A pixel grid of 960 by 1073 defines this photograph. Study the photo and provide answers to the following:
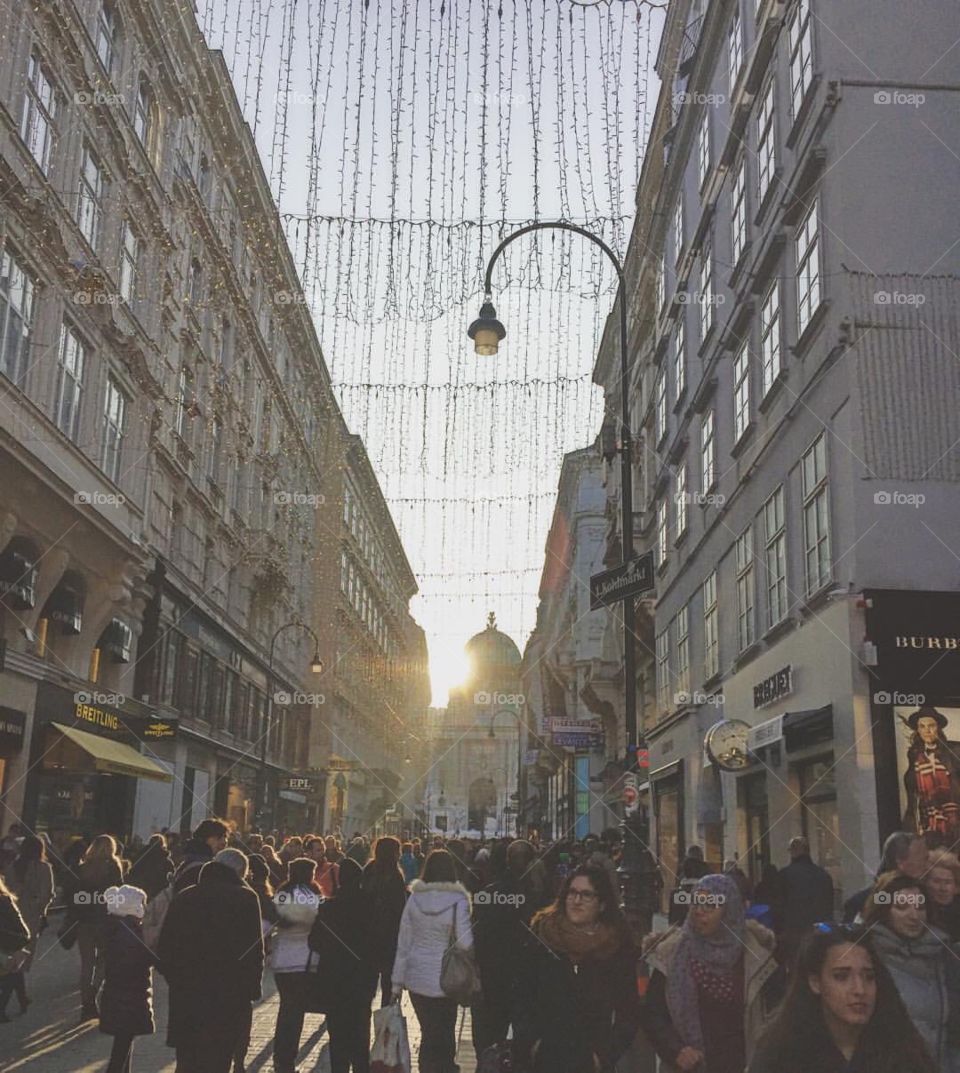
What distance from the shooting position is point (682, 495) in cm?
2852

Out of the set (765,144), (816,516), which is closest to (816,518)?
(816,516)

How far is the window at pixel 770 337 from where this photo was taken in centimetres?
1897

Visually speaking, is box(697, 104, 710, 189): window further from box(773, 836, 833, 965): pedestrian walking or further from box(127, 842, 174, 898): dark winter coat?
box(127, 842, 174, 898): dark winter coat

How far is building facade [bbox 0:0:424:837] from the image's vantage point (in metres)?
21.1

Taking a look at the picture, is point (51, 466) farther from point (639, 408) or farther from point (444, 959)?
point (639, 408)

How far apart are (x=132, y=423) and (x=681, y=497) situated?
1294 cm

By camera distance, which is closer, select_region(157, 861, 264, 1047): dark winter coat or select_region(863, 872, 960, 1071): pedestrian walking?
select_region(863, 872, 960, 1071): pedestrian walking

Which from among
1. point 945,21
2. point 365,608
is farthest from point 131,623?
point 365,608

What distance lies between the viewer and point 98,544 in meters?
24.4

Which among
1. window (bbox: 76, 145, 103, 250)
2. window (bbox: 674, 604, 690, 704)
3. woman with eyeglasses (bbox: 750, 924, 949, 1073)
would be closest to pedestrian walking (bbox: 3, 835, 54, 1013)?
woman with eyeglasses (bbox: 750, 924, 949, 1073)

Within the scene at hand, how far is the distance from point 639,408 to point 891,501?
1005 inches

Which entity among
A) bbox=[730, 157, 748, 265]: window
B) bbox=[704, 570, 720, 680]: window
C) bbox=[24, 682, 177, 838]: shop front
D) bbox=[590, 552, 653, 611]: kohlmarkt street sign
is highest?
bbox=[730, 157, 748, 265]: window

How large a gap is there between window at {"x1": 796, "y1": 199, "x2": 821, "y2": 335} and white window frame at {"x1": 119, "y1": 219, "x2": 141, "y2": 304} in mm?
14875

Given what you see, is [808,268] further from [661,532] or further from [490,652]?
[490,652]
